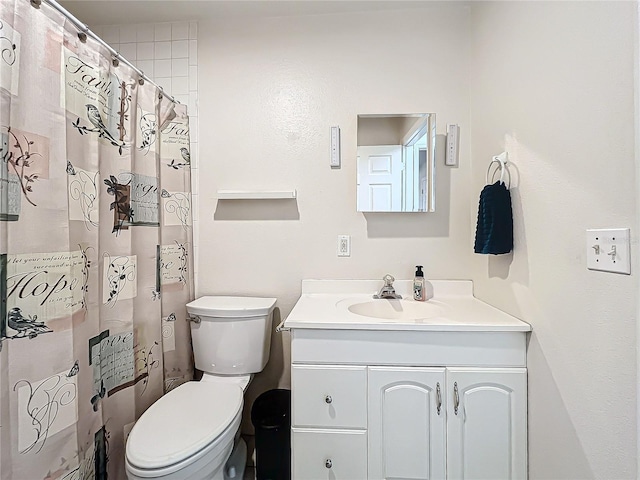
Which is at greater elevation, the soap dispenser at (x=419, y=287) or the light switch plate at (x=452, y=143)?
the light switch plate at (x=452, y=143)

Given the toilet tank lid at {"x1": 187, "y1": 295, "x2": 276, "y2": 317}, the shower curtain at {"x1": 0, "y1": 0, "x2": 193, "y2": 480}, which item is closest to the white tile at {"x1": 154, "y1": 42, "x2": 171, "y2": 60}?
the shower curtain at {"x1": 0, "y1": 0, "x2": 193, "y2": 480}

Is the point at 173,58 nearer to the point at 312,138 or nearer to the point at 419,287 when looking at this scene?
the point at 312,138

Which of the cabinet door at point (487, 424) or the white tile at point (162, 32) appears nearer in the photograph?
the cabinet door at point (487, 424)

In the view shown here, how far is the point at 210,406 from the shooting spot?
4.02 ft

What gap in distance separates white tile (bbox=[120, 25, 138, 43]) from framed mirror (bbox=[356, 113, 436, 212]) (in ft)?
4.49

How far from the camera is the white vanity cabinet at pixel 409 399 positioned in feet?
3.70

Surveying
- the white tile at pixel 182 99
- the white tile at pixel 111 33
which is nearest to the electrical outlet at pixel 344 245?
the white tile at pixel 182 99

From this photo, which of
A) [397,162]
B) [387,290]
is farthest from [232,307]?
[397,162]

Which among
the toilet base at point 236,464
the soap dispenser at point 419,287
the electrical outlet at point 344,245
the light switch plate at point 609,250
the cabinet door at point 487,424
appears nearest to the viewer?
the light switch plate at point 609,250

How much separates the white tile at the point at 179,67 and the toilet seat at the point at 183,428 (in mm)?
1626

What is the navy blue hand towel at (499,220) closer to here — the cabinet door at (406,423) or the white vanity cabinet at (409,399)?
the white vanity cabinet at (409,399)

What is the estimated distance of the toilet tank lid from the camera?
149 cm

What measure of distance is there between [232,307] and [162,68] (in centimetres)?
139

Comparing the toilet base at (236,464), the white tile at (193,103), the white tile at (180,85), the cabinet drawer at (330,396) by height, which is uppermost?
the white tile at (180,85)
